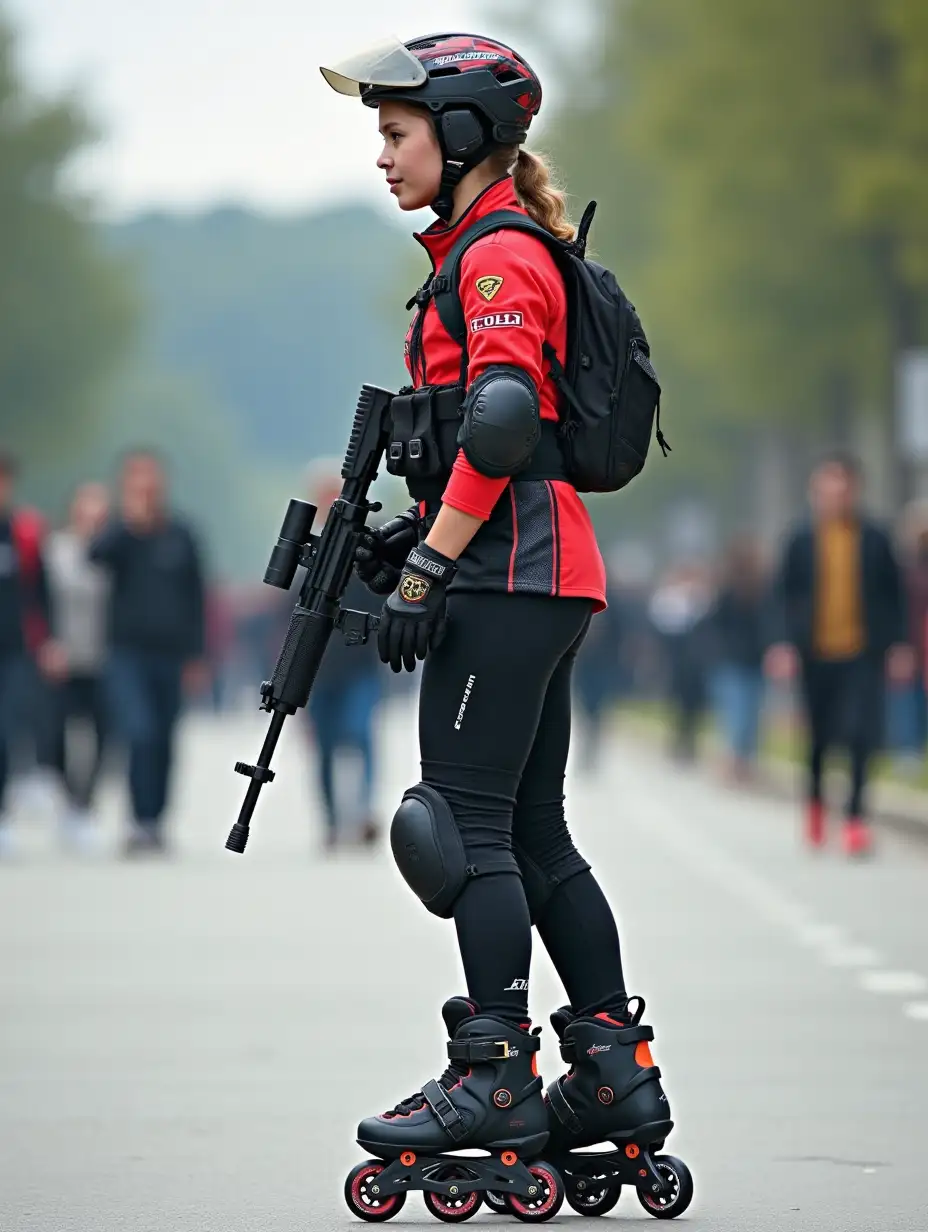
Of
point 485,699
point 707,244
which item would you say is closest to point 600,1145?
point 485,699

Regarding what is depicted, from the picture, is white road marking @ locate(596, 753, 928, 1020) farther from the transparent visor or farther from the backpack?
the transparent visor

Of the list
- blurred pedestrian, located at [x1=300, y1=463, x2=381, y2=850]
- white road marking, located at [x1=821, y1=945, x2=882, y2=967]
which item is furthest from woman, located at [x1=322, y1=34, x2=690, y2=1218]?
blurred pedestrian, located at [x1=300, y1=463, x2=381, y2=850]

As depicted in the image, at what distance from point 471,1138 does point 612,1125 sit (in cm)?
30

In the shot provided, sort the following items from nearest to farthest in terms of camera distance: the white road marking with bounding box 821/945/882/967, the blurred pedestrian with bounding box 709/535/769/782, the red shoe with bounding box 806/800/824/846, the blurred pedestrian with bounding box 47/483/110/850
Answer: the white road marking with bounding box 821/945/882/967, the red shoe with bounding box 806/800/824/846, the blurred pedestrian with bounding box 47/483/110/850, the blurred pedestrian with bounding box 709/535/769/782

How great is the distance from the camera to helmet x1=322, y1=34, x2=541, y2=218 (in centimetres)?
581

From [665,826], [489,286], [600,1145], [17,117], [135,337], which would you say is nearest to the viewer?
[489,286]

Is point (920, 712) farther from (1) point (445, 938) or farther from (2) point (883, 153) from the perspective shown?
(1) point (445, 938)

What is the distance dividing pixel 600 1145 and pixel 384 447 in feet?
4.98

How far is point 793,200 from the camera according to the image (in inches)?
1346

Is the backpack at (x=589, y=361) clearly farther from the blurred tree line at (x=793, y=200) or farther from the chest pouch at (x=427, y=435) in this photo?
the blurred tree line at (x=793, y=200)

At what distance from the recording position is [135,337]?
68.1 m

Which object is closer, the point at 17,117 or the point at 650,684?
the point at 650,684

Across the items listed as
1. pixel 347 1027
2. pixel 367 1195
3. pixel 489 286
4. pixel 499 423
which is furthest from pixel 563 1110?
pixel 347 1027

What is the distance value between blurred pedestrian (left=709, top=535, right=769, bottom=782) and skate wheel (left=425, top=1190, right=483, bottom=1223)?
63.6 feet
